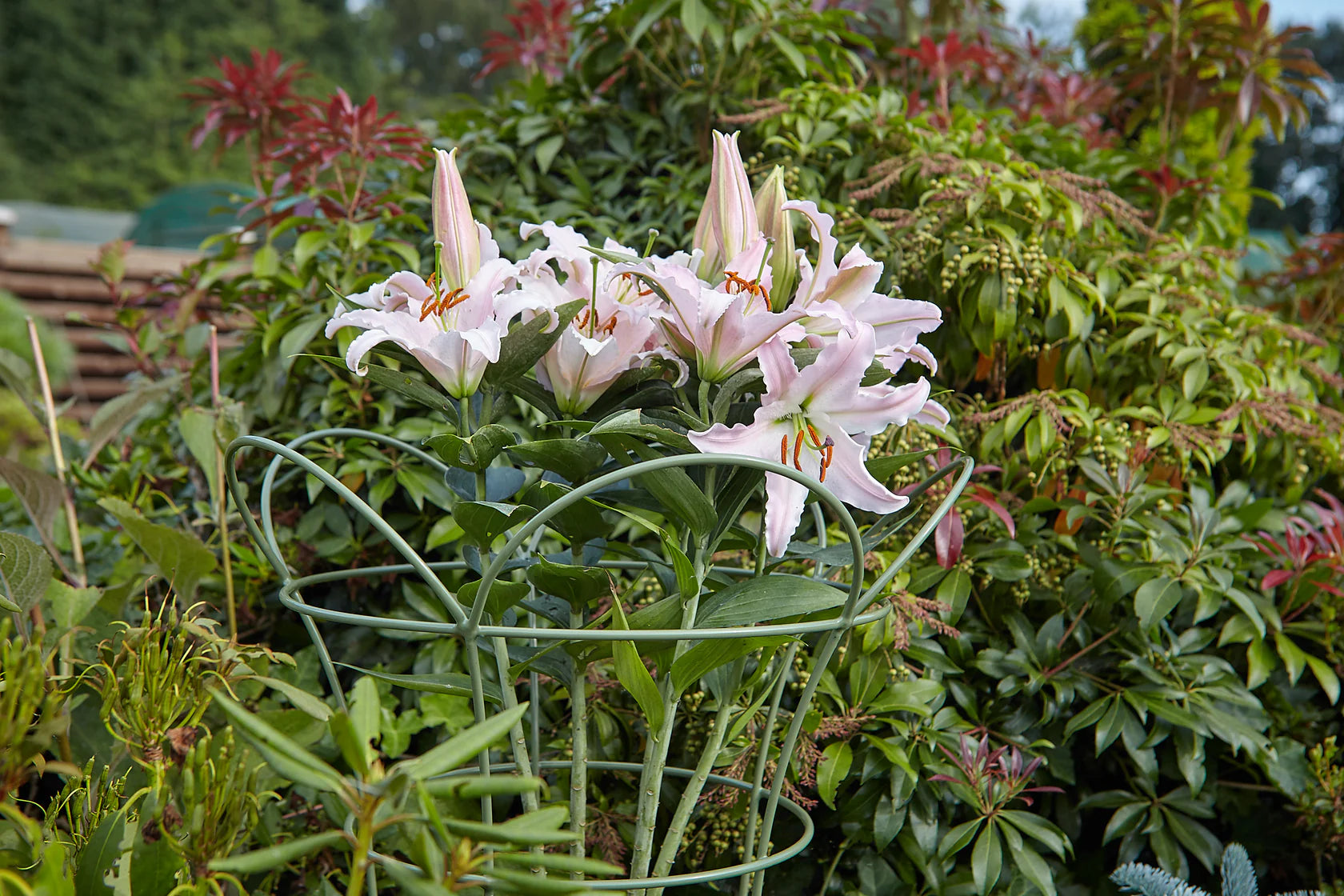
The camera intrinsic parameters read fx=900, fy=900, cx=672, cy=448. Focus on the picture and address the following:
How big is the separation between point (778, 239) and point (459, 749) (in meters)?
0.45

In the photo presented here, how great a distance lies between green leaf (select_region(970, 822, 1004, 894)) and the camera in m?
0.99

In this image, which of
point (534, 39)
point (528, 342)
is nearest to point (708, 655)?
point (528, 342)

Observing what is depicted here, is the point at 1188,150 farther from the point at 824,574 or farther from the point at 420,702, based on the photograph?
the point at 420,702

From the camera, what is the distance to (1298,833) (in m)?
1.27

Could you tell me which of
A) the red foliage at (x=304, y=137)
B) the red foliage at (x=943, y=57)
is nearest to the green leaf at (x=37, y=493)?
the red foliage at (x=304, y=137)

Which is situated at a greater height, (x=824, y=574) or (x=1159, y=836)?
(x=824, y=574)

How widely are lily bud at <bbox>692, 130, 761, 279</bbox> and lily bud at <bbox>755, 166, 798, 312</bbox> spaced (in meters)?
0.02

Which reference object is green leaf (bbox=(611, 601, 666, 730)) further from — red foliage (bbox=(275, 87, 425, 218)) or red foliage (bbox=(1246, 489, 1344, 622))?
red foliage (bbox=(275, 87, 425, 218))

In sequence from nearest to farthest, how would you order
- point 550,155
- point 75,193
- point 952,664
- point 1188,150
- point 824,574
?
point 824,574
point 952,664
point 550,155
point 1188,150
point 75,193

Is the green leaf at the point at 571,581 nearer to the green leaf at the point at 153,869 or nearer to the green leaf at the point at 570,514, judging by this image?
the green leaf at the point at 570,514

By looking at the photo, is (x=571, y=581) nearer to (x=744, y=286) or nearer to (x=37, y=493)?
(x=744, y=286)

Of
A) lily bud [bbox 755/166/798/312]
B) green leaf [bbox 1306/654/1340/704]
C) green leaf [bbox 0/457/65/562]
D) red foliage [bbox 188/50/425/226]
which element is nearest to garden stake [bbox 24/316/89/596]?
green leaf [bbox 0/457/65/562]

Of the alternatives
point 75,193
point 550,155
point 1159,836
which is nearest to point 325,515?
point 550,155

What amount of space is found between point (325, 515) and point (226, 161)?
14431 millimetres
